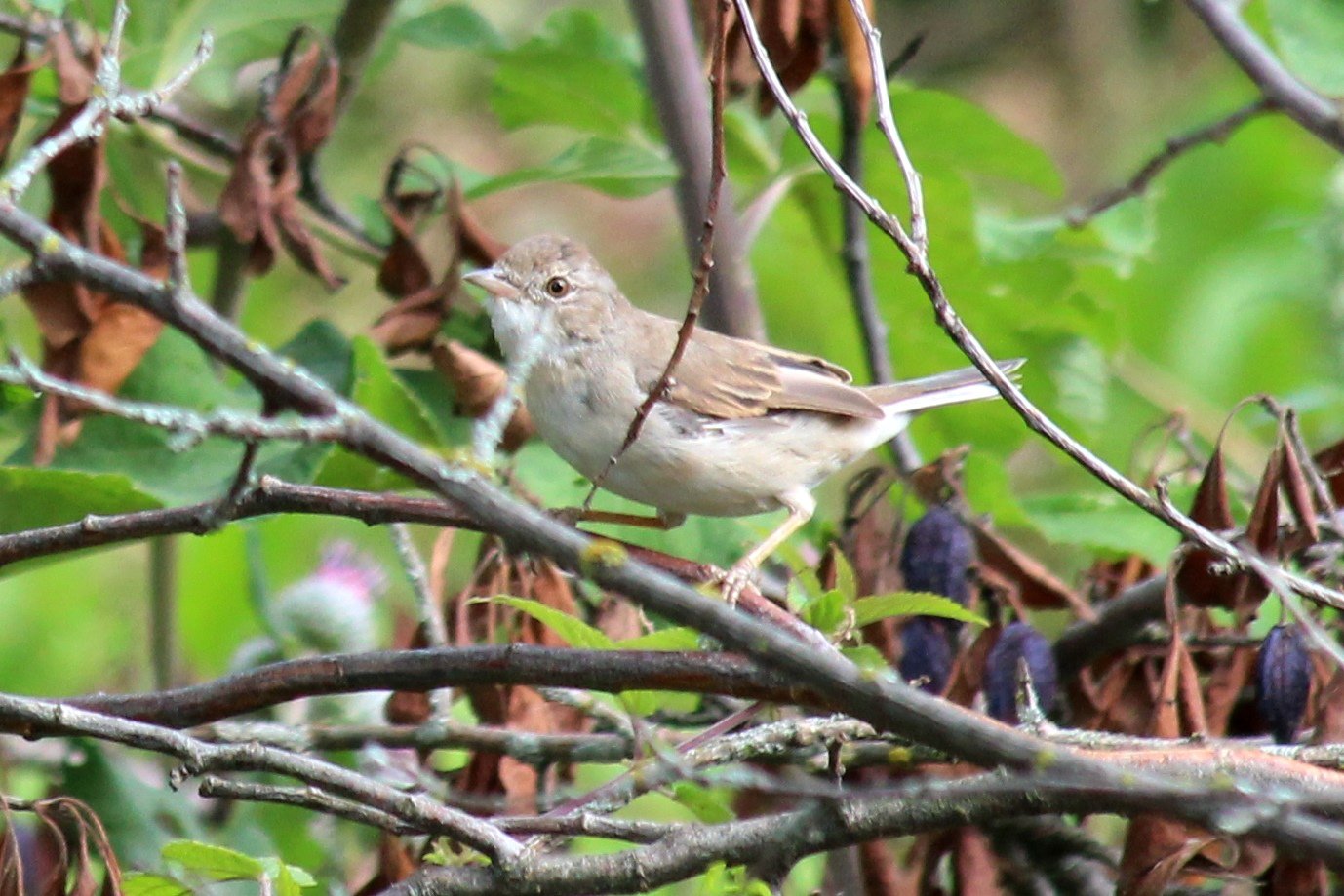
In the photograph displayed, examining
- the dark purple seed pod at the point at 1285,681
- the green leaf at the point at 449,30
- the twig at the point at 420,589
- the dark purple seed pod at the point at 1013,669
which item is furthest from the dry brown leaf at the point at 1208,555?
the green leaf at the point at 449,30

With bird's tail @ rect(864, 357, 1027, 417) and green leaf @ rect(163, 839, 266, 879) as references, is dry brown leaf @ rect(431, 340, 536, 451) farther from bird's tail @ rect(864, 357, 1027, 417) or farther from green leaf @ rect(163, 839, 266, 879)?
green leaf @ rect(163, 839, 266, 879)

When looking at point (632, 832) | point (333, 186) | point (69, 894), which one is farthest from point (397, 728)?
point (333, 186)

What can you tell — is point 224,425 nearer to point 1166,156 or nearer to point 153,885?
point 153,885

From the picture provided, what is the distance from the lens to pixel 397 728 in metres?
2.97

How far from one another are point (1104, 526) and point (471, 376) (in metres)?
1.32

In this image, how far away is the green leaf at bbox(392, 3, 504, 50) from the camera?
387cm

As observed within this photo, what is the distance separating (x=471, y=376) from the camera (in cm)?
342

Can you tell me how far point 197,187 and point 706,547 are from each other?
3.50 m

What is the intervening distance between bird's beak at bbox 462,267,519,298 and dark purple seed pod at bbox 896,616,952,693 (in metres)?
1.16

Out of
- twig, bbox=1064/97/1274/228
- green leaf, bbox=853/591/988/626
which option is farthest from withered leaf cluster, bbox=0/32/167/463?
twig, bbox=1064/97/1274/228

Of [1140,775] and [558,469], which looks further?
[558,469]

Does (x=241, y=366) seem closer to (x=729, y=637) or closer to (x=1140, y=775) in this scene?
(x=729, y=637)

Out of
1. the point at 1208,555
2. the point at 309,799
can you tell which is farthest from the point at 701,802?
the point at 1208,555

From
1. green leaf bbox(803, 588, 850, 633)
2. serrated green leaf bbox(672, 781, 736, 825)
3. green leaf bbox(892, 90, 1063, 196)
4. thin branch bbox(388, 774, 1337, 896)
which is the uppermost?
green leaf bbox(892, 90, 1063, 196)
